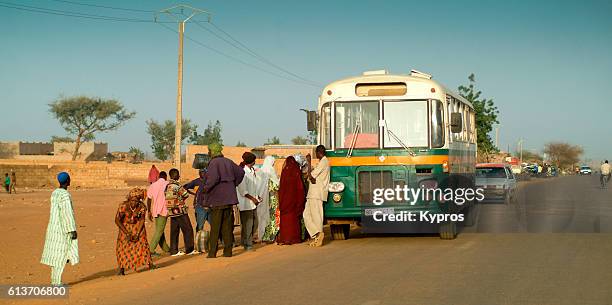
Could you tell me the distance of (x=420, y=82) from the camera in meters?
15.3

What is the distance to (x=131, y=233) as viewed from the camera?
11.8 metres

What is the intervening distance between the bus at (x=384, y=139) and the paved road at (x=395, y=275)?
35.7 inches

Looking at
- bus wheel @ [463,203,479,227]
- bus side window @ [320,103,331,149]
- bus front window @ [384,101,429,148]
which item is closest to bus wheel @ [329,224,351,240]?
bus side window @ [320,103,331,149]

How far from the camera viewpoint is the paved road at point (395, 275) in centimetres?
886

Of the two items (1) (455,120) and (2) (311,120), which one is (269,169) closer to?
(2) (311,120)

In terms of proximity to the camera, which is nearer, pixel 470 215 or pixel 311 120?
pixel 311 120

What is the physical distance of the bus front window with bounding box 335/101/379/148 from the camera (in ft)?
50.5

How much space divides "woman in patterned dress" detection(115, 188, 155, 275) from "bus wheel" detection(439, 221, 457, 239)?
617cm

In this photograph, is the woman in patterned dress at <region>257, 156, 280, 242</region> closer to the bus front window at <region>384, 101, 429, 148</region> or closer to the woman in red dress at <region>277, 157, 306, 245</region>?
the woman in red dress at <region>277, 157, 306, 245</region>

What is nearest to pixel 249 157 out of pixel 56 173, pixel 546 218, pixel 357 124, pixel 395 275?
pixel 357 124

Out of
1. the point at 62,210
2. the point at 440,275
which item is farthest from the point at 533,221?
the point at 62,210

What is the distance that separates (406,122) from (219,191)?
13.0ft

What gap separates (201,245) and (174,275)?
3.48 meters

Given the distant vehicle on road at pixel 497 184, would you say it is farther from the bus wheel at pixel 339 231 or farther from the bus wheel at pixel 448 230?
the bus wheel at pixel 448 230
